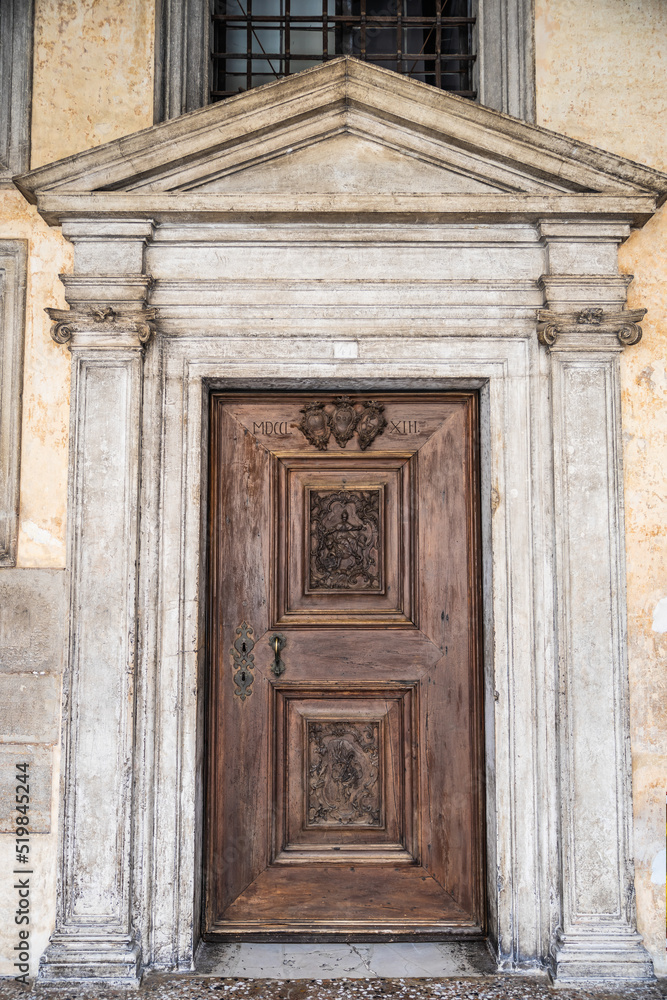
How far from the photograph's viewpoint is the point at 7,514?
2973mm

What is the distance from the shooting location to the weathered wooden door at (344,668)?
3.01 m

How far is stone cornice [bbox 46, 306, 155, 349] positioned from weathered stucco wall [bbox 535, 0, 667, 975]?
6.30 feet

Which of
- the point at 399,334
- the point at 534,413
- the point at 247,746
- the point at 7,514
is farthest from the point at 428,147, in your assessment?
the point at 247,746

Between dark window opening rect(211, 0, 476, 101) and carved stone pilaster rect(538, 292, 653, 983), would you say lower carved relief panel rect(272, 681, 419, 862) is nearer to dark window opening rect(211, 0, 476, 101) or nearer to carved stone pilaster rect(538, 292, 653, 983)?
carved stone pilaster rect(538, 292, 653, 983)

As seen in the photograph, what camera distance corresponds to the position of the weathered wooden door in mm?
3010

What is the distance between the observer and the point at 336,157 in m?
2.99

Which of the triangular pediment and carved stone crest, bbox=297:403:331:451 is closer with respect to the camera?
the triangular pediment

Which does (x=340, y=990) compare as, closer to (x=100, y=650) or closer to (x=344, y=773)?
(x=344, y=773)

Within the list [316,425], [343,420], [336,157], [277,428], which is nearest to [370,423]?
[343,420]

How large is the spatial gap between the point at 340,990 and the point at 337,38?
4.12 meters

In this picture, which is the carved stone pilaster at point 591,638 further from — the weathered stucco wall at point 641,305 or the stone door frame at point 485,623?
the weathered stucco wall at point 641,305

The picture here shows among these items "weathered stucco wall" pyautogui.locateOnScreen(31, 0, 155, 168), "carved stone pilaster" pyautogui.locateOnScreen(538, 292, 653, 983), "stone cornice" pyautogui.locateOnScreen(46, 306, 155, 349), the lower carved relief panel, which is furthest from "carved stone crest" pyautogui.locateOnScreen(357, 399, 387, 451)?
"weathered stucco wall" pyautogui.locateOnScreen(31, 0, 155, 168)

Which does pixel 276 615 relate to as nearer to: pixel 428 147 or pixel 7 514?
pixel 7 514

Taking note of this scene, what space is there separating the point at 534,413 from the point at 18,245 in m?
2.29
